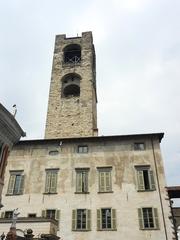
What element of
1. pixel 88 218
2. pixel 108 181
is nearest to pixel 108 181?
pixel 108 181

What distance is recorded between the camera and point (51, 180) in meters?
20.9

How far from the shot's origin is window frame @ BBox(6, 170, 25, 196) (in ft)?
67.7

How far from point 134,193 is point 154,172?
220 cm

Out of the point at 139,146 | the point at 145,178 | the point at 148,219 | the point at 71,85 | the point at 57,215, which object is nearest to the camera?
the point at 148,219

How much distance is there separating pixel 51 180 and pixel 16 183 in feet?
8.89

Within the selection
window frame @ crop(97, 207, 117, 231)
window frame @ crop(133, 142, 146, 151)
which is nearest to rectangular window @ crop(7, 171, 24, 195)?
window frame @ crop(97, 207, 117, 231)

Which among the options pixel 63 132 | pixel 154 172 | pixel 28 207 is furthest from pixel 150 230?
pixel 63 132

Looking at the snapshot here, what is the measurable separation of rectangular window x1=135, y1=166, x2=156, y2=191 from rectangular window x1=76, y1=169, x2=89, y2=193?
3.84 meters

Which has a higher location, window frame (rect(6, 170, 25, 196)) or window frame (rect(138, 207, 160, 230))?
window frame (rect(6, 170, 25, 196))

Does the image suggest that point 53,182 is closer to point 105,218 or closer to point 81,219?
point 81,219

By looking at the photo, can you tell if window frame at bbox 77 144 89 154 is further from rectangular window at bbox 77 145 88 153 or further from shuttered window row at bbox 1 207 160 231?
shuttered window row at bbox 1 207 160 231

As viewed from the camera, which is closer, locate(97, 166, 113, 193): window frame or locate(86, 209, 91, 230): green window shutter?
locate(86, 209, 91, 230): green window shutter

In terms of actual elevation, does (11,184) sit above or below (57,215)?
above

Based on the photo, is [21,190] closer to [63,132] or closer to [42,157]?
[42,157]
